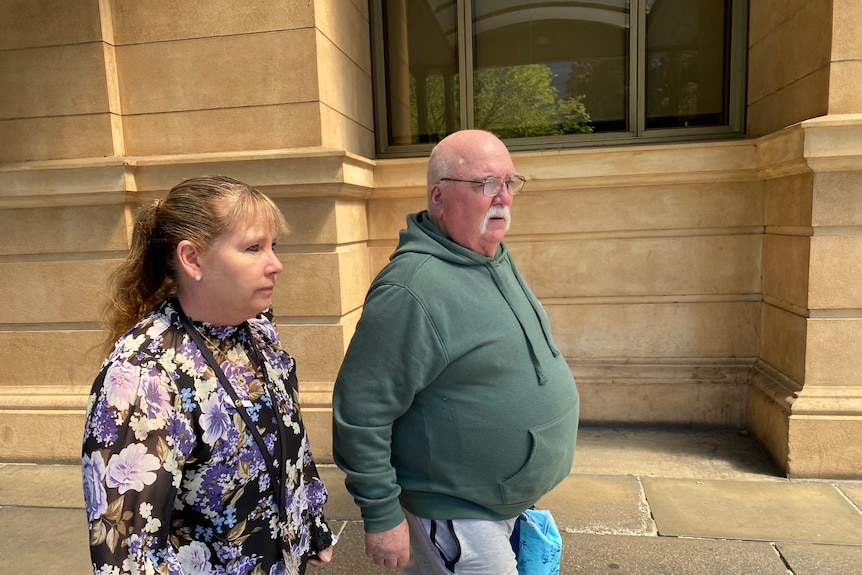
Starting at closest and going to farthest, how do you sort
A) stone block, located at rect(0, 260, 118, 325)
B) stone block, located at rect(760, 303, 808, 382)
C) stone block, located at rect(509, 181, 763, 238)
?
stone block, located at rect(760, 303, 808, 382) < stone block, located at rect(0, 260, 118, 325) < stone block, located at rect(509, 181, 763, 238)

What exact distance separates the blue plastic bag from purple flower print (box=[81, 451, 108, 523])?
51.6 inches

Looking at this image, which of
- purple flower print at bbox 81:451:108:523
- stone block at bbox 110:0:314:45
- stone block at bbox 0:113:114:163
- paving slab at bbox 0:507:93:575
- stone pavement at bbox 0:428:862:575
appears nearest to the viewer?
purple flower print at bbox 81:451:108:523

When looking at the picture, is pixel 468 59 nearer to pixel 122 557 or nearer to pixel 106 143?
pixel 106 143

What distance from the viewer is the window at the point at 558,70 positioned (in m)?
4.88

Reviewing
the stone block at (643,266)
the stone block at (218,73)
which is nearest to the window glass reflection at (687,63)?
the stone block at (643,266)

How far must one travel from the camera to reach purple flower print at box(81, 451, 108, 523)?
54.1 inches

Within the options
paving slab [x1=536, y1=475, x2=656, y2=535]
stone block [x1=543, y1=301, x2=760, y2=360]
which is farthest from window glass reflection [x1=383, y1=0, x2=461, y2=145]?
paving slab [x1=536, y1=475, x2=656, y2=535]

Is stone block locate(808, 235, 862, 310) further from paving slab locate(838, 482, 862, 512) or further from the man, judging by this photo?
the man

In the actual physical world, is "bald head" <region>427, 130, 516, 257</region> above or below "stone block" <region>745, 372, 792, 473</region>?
above

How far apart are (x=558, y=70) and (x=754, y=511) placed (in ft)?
11.5

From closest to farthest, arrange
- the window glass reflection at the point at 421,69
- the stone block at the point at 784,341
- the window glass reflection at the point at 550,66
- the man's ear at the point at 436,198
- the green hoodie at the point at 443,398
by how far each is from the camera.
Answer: the green hoodie at the point at 443,398
the man's ear at the point at 436,198
the stone block at the point at 784,341
the window glass reflection at the point at 550,66
the window glass reflection at the point at 421,69

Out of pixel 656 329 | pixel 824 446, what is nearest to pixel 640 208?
pixel 656 329

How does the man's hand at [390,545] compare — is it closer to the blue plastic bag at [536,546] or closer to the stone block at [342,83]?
the blue plastic bag at [536,546]

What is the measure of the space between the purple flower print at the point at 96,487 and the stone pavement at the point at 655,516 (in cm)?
191
